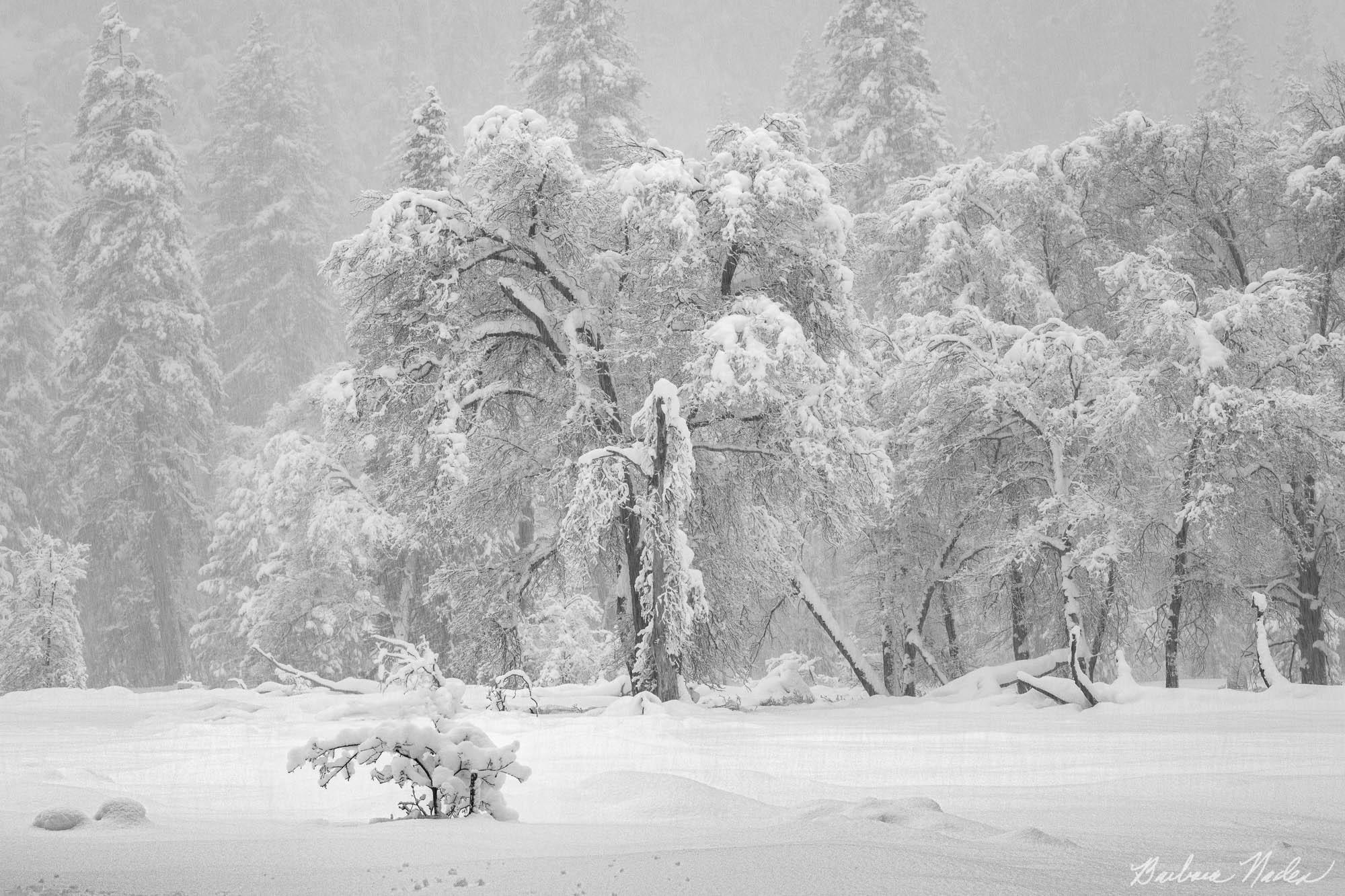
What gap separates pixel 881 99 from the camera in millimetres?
26422

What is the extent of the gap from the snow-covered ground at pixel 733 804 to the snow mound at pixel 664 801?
17 mm

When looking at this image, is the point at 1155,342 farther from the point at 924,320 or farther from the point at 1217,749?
the point at 1217,749

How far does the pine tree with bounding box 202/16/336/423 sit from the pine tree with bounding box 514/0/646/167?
14.3 metres

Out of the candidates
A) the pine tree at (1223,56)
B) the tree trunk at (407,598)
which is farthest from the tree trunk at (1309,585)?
the pine tree at (1223,56)

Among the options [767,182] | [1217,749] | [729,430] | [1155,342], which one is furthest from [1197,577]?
[1217,749]

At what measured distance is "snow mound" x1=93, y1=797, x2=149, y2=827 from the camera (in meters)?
3.62

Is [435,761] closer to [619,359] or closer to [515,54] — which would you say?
[619,359]

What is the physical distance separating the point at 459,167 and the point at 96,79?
1643 centimetres

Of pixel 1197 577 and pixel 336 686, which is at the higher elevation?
pixel 1197 577

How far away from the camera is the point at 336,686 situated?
1087 cm

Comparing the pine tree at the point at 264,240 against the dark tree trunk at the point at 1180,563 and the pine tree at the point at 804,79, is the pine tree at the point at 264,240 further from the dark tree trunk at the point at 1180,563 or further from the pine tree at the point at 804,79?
the dark tree trunk at the point at 1180,563

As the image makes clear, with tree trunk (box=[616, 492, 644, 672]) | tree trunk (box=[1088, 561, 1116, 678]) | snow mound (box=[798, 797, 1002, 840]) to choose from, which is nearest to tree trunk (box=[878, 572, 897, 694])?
tree trunk (box=[1088, 561, 1116, 678])

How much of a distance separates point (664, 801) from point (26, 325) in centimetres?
3705

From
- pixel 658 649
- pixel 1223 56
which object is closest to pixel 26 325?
pixel 658 649
